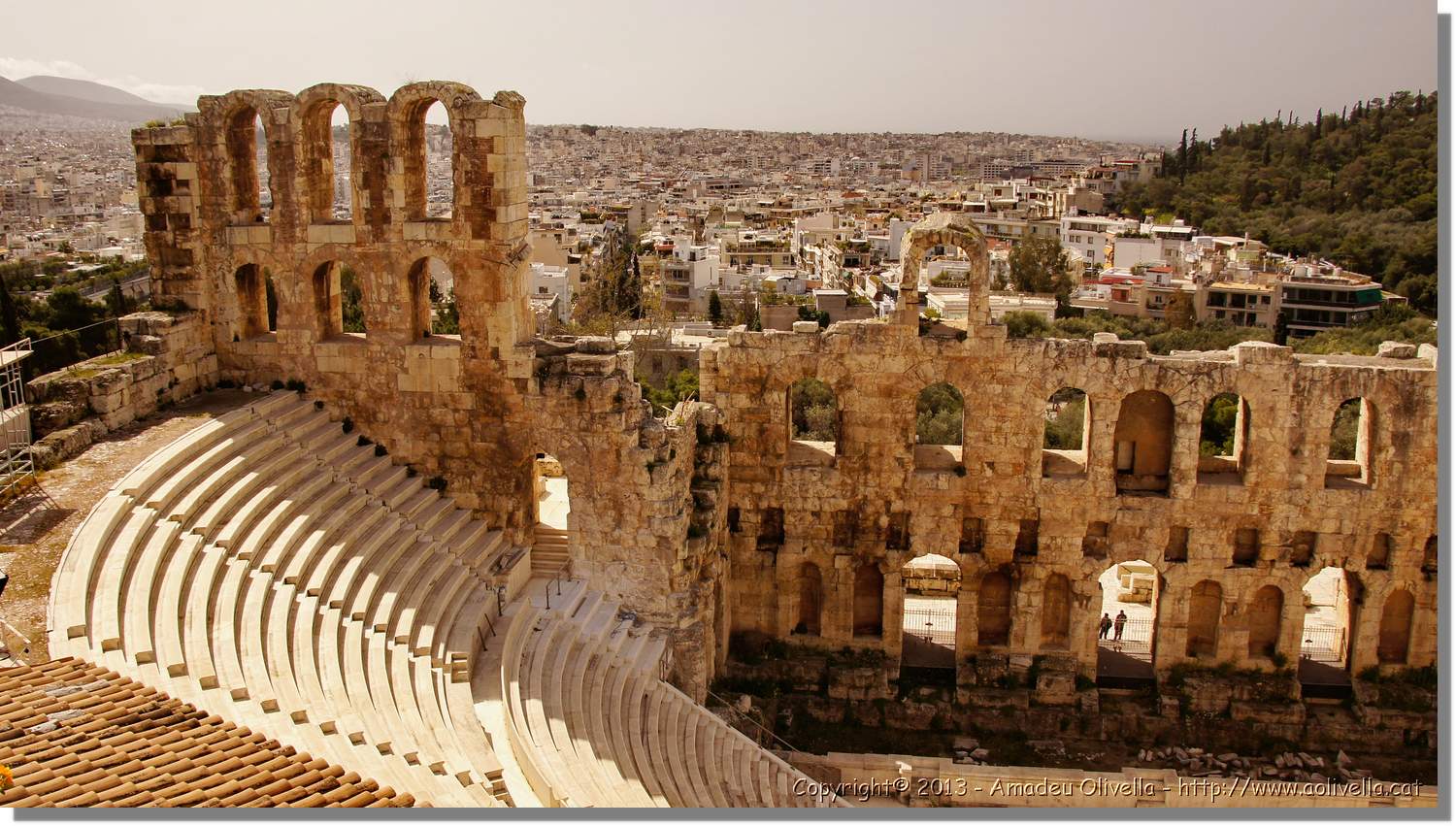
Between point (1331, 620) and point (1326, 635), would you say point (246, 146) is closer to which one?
point (1326, 635)

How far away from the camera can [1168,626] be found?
20.5m

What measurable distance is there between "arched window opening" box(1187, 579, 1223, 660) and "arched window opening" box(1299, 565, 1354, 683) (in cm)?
140

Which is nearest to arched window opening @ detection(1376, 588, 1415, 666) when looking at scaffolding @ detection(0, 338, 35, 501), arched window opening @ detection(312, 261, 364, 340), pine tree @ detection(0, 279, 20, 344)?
arched window opening @ detection(312, 261, 364, 340)

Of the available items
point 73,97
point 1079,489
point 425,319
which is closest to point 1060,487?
point 1079,489

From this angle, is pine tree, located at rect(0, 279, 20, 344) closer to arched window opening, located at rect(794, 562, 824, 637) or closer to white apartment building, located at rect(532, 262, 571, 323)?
arched window opening, located at rect(794, 562, 824, 637)

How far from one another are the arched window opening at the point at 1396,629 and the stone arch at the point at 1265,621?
1.68 m

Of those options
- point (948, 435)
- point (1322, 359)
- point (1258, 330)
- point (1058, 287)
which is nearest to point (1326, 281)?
point (1258, 330)

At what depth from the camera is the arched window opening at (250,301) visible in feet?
65.5

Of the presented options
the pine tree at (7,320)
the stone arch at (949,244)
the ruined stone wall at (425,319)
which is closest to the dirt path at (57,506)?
the ruined stone wall at (425,319)

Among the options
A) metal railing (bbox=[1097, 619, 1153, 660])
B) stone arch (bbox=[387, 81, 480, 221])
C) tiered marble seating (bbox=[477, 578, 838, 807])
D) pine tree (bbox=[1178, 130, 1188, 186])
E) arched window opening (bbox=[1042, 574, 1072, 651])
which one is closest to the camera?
tiered marble seating (bbox=[477, 578, 838, 807])

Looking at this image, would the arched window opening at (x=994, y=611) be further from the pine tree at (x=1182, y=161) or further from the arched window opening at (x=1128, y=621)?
the pine tree at (x=1182, y=161)

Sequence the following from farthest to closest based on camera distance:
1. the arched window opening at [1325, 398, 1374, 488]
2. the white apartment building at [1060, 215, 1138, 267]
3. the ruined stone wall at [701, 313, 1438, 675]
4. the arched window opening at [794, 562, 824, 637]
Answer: the white apartment building at [1060, 215, 1138, 267] → the arched window opening at [794, 562, 824, 637] → the arched window opening at [1325, 398, 1374, 488] → the ruined stone wall at [701, 313, 1438, 675]

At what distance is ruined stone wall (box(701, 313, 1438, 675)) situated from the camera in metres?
19.2

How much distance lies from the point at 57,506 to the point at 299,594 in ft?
10.8
